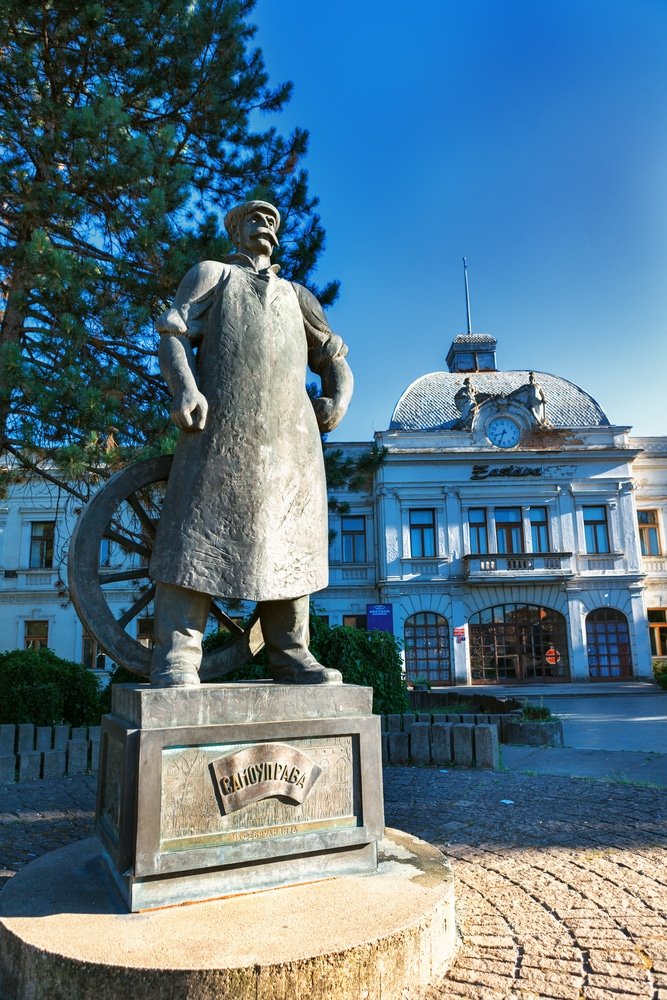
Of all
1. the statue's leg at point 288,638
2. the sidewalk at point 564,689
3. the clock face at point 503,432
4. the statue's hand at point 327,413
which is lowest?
the sidewalk at point 564,689

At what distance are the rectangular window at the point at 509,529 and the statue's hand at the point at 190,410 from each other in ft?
75.1

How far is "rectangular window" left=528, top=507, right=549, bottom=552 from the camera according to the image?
2480cm

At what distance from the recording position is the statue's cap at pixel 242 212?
3.28m

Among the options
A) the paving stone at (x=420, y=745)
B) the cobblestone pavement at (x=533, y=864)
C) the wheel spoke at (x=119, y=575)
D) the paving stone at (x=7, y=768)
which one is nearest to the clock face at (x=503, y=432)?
the paving stone at (x=420, y=745)

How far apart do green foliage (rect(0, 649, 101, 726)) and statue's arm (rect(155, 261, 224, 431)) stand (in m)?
6.44

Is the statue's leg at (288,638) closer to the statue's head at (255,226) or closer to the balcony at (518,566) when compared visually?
the statue's head at (255,226)

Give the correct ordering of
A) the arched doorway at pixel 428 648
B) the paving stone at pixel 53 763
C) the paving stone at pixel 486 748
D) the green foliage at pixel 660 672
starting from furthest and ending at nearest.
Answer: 1. the arched doorway at pixel 428 648
2. the green foliage at pixel 660 672
3. the paving stone at pixel 486 748
4. the paving stone at pixel 53 763

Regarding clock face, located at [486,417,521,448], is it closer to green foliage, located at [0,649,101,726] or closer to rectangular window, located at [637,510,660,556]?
rectangular window, located at [637,510,660,556]

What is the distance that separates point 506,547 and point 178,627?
23.1 metres

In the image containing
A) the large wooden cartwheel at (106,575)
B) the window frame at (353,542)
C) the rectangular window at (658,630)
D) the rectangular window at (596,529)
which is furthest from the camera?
the window frame at (353,542)

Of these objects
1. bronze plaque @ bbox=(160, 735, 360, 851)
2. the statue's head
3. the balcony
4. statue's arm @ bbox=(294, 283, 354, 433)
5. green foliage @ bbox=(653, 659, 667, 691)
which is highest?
the balcony

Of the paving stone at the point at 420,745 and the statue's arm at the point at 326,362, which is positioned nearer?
the statue's arm at the point at 326,362

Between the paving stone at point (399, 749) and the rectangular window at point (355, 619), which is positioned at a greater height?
the rectangular window at point (355, 619)

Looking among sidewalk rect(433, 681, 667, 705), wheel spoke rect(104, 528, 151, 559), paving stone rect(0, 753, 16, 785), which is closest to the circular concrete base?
wheel spoke rect(104, 528, 151, 559)
